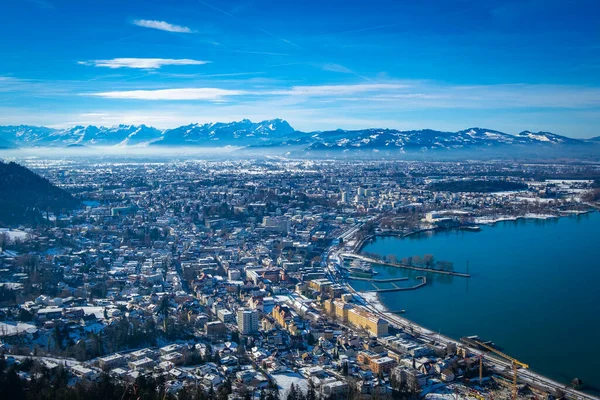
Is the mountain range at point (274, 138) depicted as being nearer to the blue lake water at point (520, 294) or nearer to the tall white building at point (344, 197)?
the tall white building at point (344, 197)

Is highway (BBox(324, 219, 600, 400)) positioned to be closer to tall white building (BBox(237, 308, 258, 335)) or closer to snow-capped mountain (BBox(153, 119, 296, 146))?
tall white building (BBox(237, 308, 258, 335))

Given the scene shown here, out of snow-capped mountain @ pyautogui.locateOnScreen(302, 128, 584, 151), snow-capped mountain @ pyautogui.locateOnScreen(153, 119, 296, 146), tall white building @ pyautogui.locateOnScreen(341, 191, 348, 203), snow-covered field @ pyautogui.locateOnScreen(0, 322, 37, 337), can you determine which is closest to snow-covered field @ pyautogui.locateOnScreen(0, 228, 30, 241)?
snow-covered field @ pyautogui.locateOnScreen(0, 322, 37, 337)

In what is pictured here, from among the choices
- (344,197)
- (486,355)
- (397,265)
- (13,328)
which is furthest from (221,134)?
(486,355)

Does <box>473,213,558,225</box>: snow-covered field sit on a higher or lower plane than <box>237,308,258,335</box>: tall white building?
higher

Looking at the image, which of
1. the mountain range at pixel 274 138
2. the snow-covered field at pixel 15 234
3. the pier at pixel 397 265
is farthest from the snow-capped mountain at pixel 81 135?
the pier at pixel 397 265

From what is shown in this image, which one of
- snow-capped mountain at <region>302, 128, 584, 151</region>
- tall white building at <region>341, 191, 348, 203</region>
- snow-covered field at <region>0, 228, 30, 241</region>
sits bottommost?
snow-covered field at <region>0, 228, 30, 241</region>

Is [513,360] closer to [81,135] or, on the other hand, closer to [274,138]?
[274,138]

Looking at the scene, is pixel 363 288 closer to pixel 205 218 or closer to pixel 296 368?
pixel 296 368
